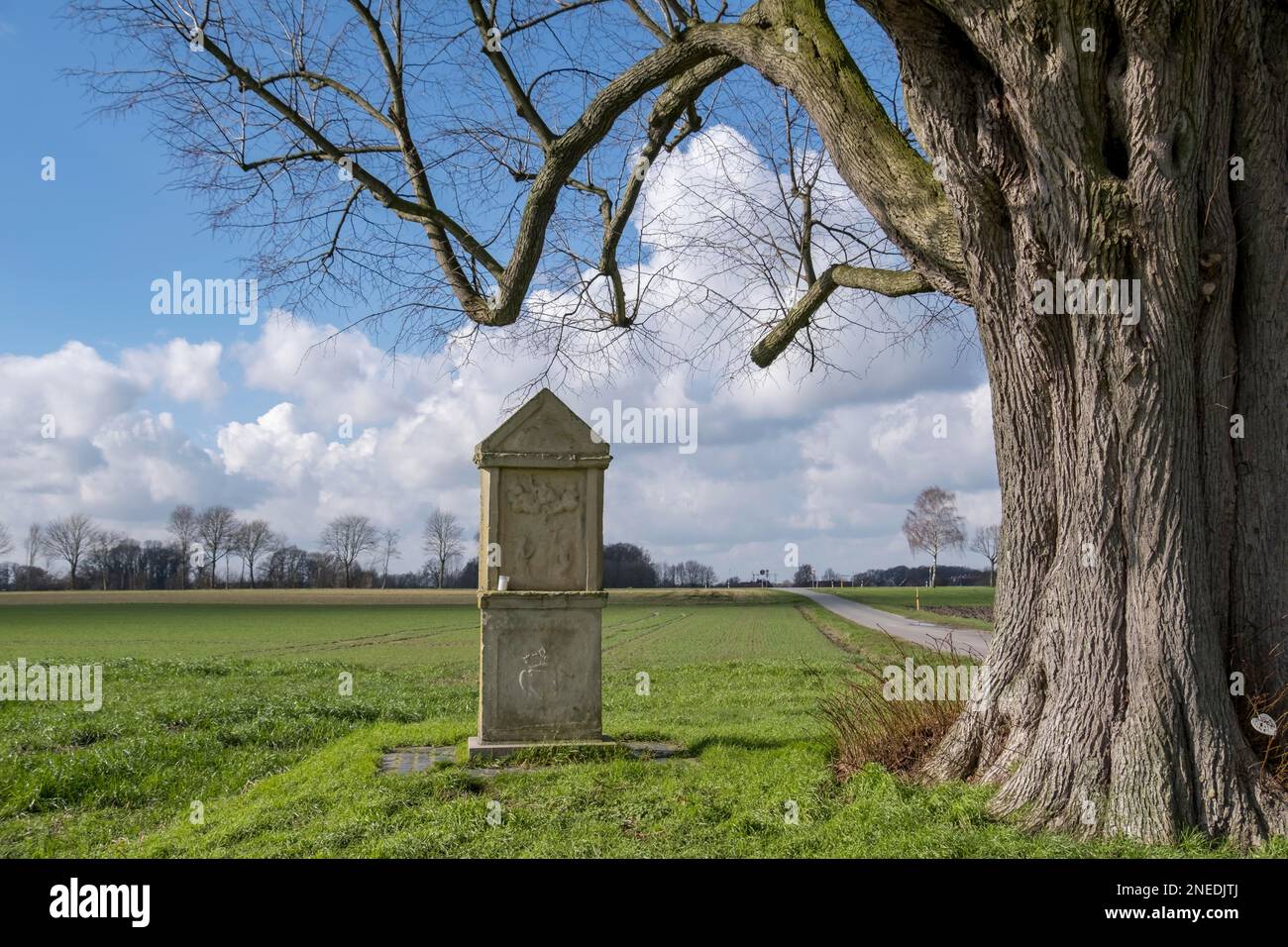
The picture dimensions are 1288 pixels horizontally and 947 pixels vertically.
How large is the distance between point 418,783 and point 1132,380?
244 inches

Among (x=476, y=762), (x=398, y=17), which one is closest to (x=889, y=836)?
(x=476, y=762)

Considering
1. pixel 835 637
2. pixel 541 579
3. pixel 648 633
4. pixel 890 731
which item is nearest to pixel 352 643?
pixel 648 633

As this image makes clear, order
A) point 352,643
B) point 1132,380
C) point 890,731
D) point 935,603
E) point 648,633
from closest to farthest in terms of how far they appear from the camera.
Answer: point 1132,380 → point 890,731 → point 352,643 → point 648,633 → point 935,603

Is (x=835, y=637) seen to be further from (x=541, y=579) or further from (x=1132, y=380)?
(x=1132, y=380)

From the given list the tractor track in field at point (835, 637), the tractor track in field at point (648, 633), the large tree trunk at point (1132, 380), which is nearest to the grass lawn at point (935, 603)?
the tractor track in field at point (835, 637)

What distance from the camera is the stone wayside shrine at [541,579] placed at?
9844 millimetres

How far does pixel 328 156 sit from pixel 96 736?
7.10m

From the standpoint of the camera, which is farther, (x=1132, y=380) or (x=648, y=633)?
(x=648, y=633)

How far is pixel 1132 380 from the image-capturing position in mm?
6273

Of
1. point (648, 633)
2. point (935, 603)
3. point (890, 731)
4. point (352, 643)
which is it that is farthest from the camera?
point (935, 603)

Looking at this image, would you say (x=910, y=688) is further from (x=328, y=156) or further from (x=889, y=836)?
(x=328, y=156)

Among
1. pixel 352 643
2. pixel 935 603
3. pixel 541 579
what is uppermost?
pixel 541 579

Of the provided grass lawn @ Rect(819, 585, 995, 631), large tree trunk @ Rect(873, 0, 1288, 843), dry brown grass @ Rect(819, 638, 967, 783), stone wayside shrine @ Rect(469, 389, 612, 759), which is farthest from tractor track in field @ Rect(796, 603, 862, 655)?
large tree trunk @ Rect(873, 0, 1288, 843)
